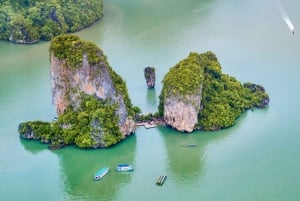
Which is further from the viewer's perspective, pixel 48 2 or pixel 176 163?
pixel 48 2

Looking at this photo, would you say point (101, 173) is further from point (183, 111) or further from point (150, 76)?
point (150, 76)

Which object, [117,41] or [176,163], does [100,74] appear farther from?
[117,41]

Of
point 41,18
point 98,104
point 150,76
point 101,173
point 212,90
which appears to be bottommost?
point 101,173

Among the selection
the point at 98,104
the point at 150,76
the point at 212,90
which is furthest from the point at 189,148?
the point at 150,76

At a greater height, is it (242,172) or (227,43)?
(227,43)

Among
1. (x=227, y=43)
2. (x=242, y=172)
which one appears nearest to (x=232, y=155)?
(x=242, y=172)
